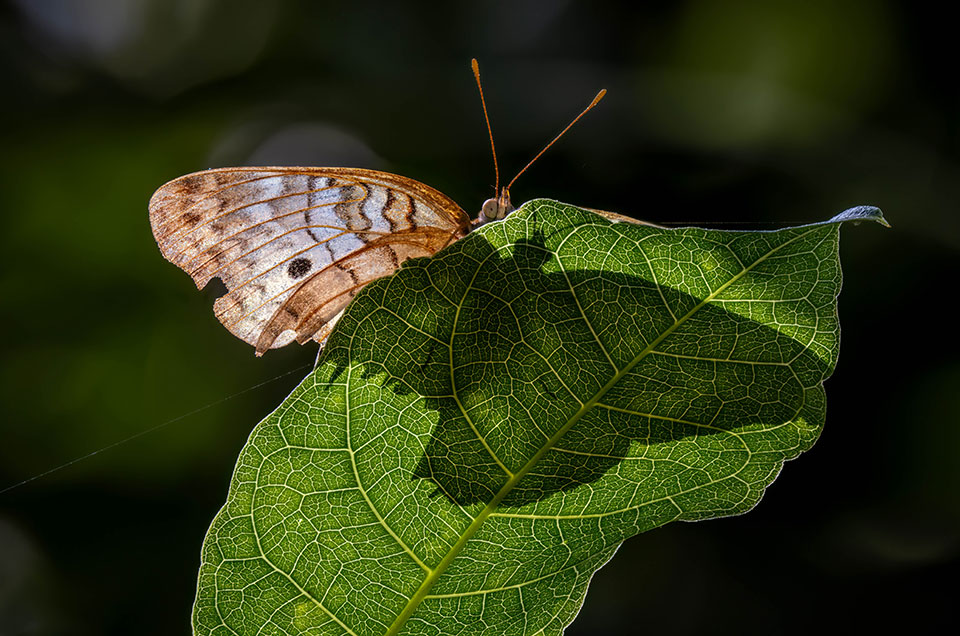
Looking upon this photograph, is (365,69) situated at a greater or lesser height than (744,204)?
greater

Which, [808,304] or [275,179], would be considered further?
[275,179]

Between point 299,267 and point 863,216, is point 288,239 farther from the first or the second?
point 863,216

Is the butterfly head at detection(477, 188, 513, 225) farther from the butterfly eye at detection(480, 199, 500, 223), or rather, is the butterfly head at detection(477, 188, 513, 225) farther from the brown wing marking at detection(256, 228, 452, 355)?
the brown wing marking at detection(256, 228, 452, 355)

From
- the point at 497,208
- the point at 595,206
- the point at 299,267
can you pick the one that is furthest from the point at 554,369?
the point at 595,206

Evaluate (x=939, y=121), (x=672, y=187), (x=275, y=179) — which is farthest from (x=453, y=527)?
(x=939, y=121)

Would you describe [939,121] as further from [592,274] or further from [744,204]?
[592,274]

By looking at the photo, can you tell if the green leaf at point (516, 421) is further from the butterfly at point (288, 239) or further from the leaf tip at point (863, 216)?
the butterfly at point (288, 239)

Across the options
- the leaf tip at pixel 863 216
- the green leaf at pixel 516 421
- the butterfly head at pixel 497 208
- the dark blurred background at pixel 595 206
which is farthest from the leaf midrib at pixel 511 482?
the dark blurred background at pixel 595 206
